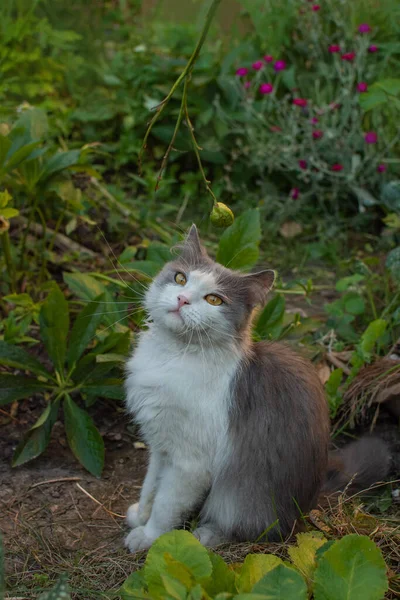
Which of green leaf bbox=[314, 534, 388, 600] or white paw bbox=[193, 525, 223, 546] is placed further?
white paw bbox=[193, 525, 223, 546]

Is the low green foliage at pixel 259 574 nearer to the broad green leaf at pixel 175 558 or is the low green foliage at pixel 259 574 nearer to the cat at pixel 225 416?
the broad green leaf at pixel 175 558

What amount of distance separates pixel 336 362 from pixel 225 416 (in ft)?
3.26

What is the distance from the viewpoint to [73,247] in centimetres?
345

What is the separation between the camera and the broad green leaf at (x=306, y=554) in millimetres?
1789

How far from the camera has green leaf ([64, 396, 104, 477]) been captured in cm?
244

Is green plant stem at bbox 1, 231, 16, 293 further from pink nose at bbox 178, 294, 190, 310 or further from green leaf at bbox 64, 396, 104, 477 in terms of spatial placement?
pink nose at bbox 178, 294, 190, 310

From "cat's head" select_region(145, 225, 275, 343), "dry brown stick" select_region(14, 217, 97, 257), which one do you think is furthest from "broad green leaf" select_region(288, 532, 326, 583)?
"dry brown stick" select_region(14, 217, 97, 257)

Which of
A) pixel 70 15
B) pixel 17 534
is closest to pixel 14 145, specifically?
pixel 17 534

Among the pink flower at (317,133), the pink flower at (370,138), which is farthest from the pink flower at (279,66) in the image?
the pink flower at (370,138)

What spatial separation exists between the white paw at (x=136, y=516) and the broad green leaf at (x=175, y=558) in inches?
24.3

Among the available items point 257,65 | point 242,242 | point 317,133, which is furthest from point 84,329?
point 257,65

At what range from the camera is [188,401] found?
2049 mm

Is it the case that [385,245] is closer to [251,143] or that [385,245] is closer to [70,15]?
[251,143]

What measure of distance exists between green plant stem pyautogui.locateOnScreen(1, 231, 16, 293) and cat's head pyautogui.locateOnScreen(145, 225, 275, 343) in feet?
2.97
